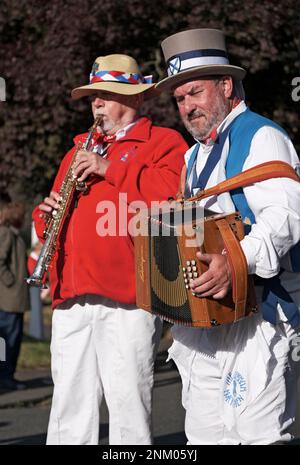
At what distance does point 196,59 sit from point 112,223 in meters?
0.99

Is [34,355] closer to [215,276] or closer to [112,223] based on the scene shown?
[112,223]

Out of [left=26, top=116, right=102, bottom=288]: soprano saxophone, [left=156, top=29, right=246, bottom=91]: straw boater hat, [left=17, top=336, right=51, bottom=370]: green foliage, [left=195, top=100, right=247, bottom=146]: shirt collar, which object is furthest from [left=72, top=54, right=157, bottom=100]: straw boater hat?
[left=17, top=336, right=51, bottom=370]: green foliage

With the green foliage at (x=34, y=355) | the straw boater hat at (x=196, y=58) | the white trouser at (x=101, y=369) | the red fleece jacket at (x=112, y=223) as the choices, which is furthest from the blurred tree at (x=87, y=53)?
the straw boater hat at (x=196, y=58)

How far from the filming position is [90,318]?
17.9ft

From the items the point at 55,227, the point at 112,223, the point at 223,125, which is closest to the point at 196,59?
the point at 223,125

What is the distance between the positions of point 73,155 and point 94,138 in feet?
0.46

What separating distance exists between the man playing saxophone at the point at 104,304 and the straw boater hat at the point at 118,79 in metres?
0.01

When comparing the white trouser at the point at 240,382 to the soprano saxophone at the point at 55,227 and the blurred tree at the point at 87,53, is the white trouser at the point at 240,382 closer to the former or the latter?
the soprano saxophone at the point at 55,227

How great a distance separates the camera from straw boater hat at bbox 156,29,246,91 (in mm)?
4785

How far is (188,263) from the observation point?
441 cm

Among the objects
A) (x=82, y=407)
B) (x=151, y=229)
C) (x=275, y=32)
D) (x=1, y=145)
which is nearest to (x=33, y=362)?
(x=1, y=145)
